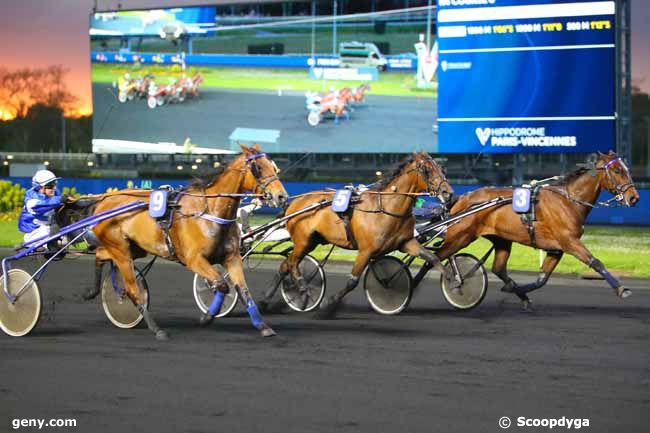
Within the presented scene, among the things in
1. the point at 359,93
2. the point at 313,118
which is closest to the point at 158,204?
the point at 359,93

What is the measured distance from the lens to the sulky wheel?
27.4 m

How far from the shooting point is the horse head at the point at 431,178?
10.7m

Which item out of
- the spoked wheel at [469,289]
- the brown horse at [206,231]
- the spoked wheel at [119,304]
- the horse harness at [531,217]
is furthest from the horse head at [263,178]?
the horse harness at [531,217]

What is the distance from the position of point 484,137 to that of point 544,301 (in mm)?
12278

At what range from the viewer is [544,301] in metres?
12.6

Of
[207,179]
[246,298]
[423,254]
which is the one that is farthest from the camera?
[423,254]

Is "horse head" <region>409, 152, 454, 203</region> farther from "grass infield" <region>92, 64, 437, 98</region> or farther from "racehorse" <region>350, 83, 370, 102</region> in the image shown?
"racehorse" <region>350, 83, 370, 102</region>

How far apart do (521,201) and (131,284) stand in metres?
4.43

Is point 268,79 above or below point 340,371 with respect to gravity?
above

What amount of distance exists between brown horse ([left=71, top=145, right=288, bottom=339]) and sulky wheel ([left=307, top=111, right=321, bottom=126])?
17.5 meters

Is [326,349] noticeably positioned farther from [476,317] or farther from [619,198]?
[619,198]

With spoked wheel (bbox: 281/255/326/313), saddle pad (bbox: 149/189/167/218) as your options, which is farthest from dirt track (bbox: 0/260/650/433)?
saddle pad (bbox: 149/189/167/218)

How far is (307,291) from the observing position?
458 inches

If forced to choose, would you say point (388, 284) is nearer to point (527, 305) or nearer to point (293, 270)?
point (293, 270)
